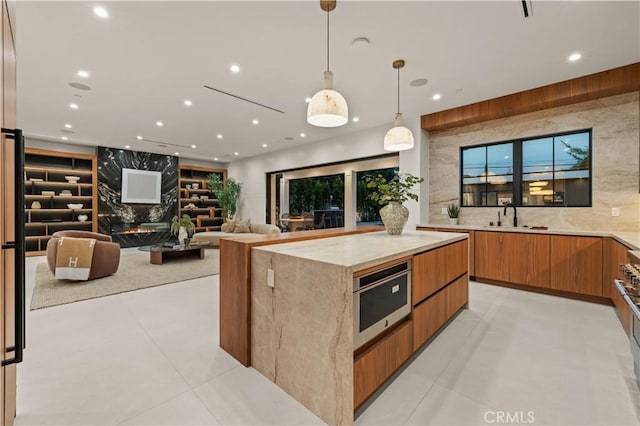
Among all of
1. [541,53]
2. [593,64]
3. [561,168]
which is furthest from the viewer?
[561,168]

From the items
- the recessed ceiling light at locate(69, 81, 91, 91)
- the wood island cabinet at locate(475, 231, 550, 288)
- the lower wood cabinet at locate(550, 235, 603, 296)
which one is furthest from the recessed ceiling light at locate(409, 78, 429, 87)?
the recessed ceiling light at locate(69, 81, 91, 91)

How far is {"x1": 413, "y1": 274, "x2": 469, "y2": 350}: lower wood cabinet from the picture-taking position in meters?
Result: 2.21

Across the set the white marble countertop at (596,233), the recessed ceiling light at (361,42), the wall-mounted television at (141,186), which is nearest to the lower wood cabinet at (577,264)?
the white marble countertop at (596,233)

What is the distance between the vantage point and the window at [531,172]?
4.24 meters

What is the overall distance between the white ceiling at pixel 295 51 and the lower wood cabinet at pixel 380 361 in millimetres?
2720

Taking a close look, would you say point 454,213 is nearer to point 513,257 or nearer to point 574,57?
point 513,257

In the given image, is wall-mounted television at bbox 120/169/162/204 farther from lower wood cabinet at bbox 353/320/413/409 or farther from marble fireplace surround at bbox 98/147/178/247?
lower wood cabinet at bbox 353/320/413/409

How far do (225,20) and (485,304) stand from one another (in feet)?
14.0

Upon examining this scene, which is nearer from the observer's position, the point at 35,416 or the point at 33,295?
the point at 35,416

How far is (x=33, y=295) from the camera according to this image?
12.2 feet

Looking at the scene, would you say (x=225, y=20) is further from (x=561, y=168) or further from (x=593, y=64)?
(x=561, y=168)

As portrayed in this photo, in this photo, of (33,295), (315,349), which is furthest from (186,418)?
(33,295)

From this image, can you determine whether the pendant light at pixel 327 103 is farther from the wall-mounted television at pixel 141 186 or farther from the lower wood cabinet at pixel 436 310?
the wall-mounted television at pixel 141 186

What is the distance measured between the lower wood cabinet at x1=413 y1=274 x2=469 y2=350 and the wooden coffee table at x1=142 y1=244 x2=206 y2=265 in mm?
5069
